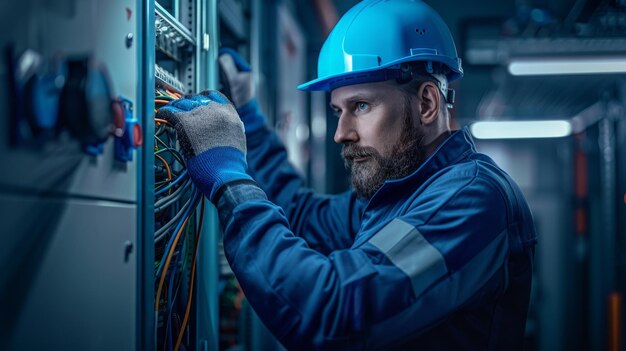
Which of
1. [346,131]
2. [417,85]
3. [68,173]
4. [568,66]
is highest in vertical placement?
[568,66]

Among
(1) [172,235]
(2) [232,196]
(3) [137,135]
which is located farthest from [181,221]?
(3) [137,135]

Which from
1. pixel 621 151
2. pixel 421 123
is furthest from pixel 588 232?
pixel 421 123

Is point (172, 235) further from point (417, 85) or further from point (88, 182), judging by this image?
point (417, 85)

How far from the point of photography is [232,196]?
1352 mm

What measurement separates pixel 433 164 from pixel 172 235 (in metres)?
0.73

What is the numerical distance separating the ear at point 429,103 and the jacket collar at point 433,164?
88mm

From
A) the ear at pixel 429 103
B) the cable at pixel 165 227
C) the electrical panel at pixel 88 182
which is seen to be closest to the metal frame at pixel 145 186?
the electrical panel at pixel 88 182

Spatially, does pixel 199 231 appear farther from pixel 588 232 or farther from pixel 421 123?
pixel 588 232

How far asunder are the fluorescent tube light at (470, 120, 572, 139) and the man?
483cm

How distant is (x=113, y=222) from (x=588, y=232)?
6599mm

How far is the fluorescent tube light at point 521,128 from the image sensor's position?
6379 mm

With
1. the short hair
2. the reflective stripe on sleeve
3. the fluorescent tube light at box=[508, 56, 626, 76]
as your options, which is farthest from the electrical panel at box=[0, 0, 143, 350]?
the fluorescent tube light at box=[508, 56, 626, 76]

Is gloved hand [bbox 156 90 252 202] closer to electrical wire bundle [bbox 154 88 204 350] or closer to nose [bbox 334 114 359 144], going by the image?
electrical wire bundle [bbox 154 88 204 350]

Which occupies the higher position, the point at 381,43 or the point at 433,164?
the point at 381,43
